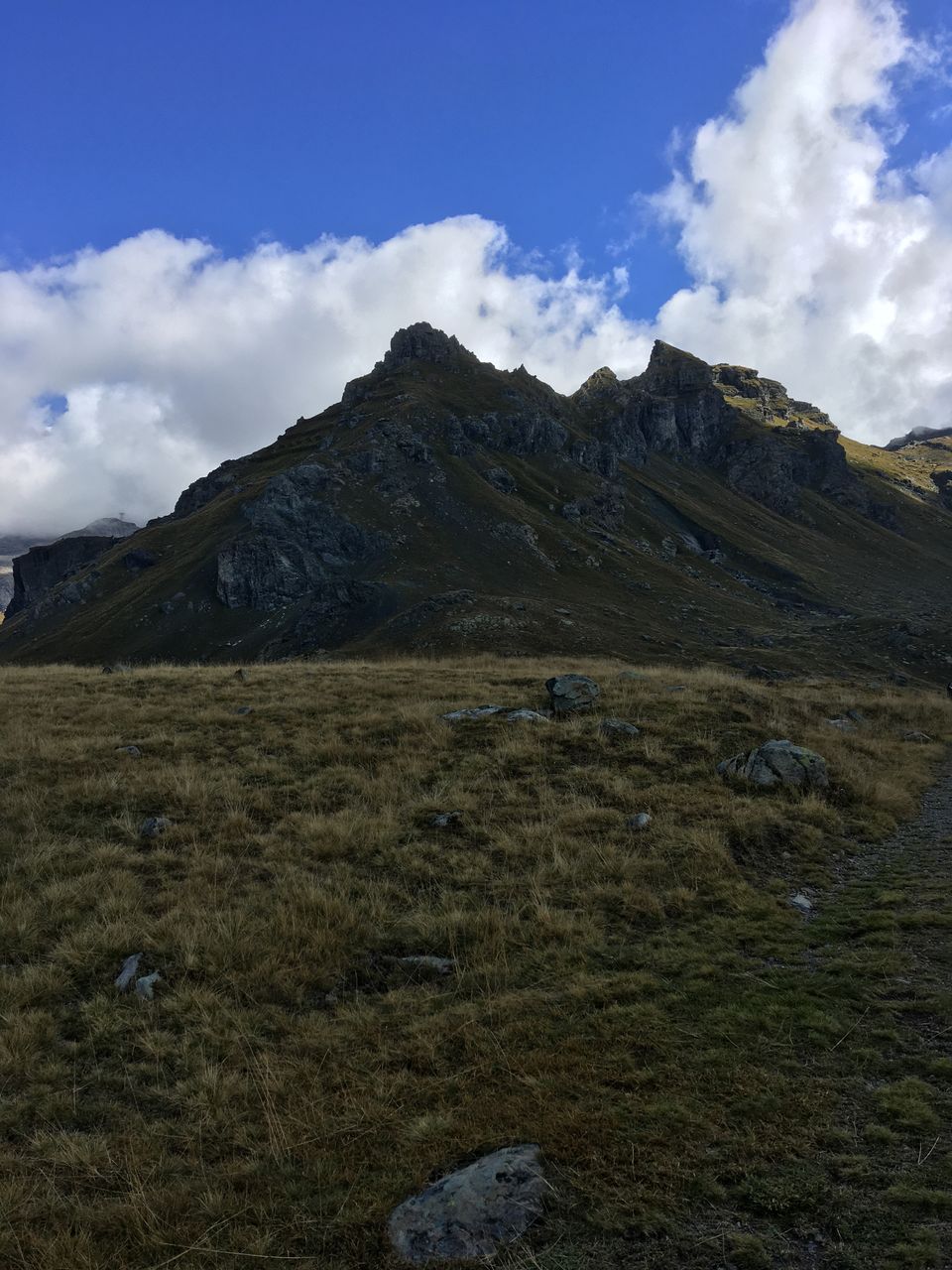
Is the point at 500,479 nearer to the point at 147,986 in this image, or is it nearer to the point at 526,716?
the point at 526,716

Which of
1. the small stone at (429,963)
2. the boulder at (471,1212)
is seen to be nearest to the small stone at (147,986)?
the small stone at (429,963)

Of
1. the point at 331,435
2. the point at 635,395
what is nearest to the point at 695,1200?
the point at 331,435

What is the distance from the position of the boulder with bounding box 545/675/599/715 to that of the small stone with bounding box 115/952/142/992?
1361 centimetres

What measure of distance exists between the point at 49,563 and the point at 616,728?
193243 millimetres

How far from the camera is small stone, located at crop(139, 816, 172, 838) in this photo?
35.3 ft

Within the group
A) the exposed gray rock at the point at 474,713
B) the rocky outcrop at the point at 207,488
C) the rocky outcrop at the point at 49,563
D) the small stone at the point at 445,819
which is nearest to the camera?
the small stone at the point at 445,819

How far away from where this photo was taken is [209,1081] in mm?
5406

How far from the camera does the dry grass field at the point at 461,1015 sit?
4078mm

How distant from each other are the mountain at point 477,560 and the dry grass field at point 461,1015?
117 feet

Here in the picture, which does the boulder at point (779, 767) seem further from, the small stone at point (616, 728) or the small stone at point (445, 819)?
the small stone at point (445, 819)

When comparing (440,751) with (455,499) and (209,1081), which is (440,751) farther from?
(455,499)

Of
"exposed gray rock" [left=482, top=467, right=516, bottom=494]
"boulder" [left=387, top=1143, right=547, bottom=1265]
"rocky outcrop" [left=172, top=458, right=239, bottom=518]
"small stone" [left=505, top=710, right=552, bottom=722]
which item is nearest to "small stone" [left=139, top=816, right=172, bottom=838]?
"boulder" [left=387, top=1143, right=547, bottom=1265]

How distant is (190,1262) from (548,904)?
212 inches

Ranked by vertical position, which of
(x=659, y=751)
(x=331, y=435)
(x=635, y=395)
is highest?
(x=635, y=395)
